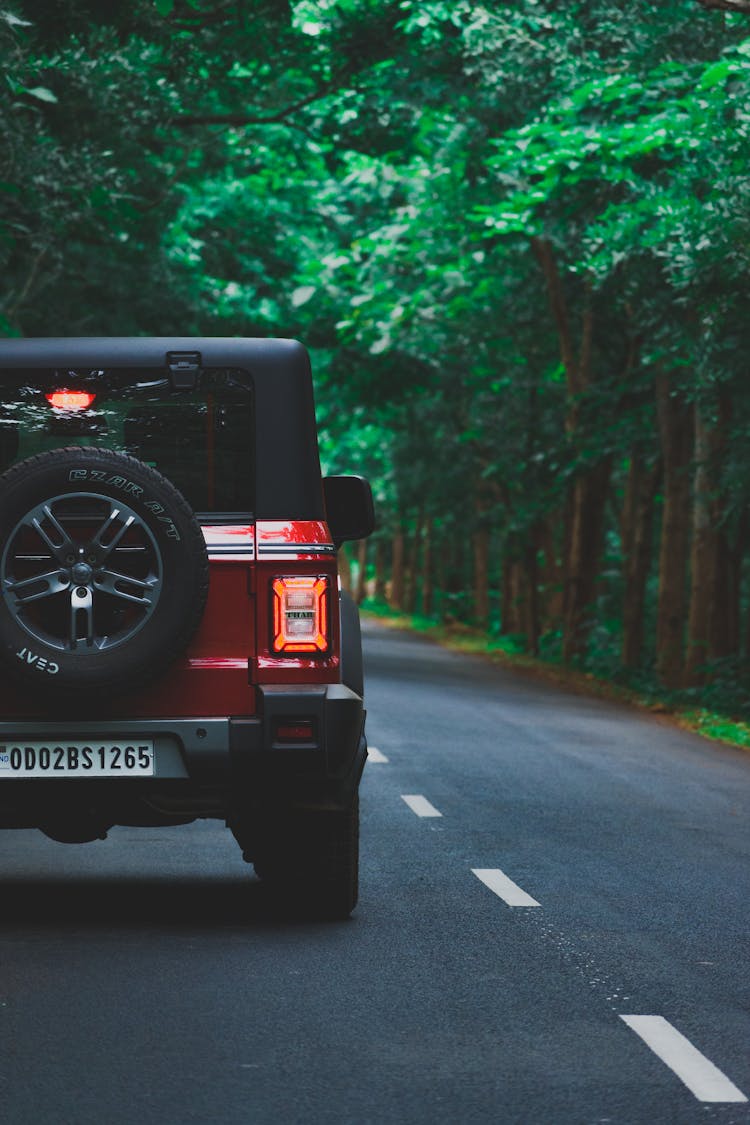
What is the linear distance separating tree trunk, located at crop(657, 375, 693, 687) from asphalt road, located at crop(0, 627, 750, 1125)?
1362 cm

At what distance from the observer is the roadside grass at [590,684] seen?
21.0 meters

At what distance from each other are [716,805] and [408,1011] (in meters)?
6.99

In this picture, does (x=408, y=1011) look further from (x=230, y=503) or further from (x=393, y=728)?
(x=393, y=728)

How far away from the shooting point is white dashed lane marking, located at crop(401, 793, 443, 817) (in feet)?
40.4

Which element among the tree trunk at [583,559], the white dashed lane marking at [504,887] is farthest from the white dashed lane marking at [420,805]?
the tree trunk at [583,559]

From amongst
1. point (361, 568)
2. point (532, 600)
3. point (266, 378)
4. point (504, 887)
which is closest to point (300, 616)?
point (266, 378)

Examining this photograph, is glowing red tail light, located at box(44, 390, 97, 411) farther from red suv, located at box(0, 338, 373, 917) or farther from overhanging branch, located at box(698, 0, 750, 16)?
overhanging branch, located at box(698, 0, 750, 16)

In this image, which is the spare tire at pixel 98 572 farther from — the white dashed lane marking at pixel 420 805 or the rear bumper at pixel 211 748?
the white dashed lane marking at pixel 420 805

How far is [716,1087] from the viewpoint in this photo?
5641mm

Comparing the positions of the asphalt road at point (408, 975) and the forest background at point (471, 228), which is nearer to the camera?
the asphalt road at point (408, 975)

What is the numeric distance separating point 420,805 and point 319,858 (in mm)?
4344

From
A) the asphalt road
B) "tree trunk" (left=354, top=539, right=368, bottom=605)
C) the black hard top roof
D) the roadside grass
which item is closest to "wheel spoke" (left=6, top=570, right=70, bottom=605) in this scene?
the black hard top roof

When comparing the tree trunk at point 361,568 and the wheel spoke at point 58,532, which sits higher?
the wheel spoke at point 58,532

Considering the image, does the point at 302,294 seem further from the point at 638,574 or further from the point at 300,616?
the point at 300,616
